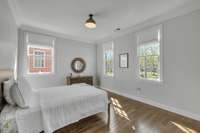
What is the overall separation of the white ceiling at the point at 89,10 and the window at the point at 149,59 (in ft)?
2.63

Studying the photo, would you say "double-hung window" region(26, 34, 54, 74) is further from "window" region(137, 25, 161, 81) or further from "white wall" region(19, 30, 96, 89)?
"window" region(137, 25, 161, 81)

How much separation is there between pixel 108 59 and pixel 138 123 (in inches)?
135

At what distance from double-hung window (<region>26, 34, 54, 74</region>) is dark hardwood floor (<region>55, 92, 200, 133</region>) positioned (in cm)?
303

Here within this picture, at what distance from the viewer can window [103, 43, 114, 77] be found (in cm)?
498

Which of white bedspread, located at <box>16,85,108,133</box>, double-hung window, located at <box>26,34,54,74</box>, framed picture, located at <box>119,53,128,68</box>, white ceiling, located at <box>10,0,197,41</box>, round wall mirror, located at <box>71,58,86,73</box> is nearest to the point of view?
white bedspread, located at <box>16,85,108,133</box>

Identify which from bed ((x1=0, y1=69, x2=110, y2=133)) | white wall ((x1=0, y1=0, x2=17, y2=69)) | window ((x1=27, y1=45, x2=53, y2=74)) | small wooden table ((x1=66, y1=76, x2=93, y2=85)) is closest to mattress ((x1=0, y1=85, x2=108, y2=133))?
bed ((x1=0, y1=69, x2=110, y2=133))

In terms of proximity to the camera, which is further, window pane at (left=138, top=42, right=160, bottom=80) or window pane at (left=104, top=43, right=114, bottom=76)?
window pane at (left=104, top=43, right=114, bottom=76)

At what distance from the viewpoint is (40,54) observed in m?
4.27

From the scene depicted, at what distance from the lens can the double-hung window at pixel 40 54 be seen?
3.99 m

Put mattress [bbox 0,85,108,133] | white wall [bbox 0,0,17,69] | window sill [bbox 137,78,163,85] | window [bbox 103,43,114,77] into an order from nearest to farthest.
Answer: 1. mattress [bbox 0,85,108,133]
2. white wall [bbox 0,0,17,69]
3. window sill [bbox 137,78,163,85]
4. window [bbox 103,43,114,77]

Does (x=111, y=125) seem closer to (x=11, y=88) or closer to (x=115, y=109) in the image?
(x=115, y=109)

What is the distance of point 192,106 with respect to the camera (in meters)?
2.46

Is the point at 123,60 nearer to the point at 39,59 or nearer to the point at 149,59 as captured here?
the point at 149,59

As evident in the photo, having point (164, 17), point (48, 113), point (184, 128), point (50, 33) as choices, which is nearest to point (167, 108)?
point (184, 128)
